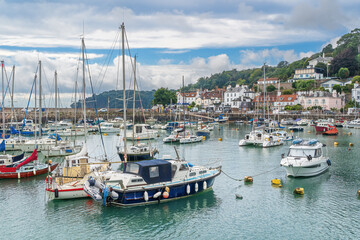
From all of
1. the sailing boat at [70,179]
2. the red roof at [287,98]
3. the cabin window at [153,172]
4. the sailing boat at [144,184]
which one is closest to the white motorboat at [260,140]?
the sailing boat at [144,184]

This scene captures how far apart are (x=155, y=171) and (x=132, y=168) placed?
1.75 metres

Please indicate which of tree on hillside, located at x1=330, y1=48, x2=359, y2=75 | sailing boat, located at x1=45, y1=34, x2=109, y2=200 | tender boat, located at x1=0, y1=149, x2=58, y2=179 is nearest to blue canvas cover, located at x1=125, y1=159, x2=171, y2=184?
sailing boat, located at x1=45, y1=34, x2=109, y2=200

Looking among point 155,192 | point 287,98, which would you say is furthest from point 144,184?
point 287,98

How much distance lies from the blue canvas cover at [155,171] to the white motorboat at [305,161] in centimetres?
1352

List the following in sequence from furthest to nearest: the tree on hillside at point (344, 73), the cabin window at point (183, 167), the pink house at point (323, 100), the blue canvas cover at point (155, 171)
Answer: the tree on hillside at point (344, 73) < the pink house at point (323, 100) < the cabin window at point (183, 167) < the blue canvas cover at point (155, 171)

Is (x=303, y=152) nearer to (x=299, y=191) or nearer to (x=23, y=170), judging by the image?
(x=299, y=191)

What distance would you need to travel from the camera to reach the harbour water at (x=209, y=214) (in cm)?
2073

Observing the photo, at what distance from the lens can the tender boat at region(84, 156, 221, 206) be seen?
2372 cm

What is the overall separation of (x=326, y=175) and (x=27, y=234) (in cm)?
2860

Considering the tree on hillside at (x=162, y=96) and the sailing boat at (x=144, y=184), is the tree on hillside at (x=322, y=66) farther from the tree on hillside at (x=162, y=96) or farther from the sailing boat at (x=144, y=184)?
the sailing boat at (x=144, y=184)

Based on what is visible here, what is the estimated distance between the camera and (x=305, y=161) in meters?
33.2

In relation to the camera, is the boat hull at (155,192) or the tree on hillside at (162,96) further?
the tree on hillside at (162,96)

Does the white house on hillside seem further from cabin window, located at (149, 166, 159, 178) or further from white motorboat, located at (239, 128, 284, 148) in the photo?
cabin window, located at (149, 166, 159, 178)

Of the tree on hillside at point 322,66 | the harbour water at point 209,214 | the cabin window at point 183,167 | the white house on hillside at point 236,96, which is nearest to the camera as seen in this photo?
the harbour water at point 209,214
